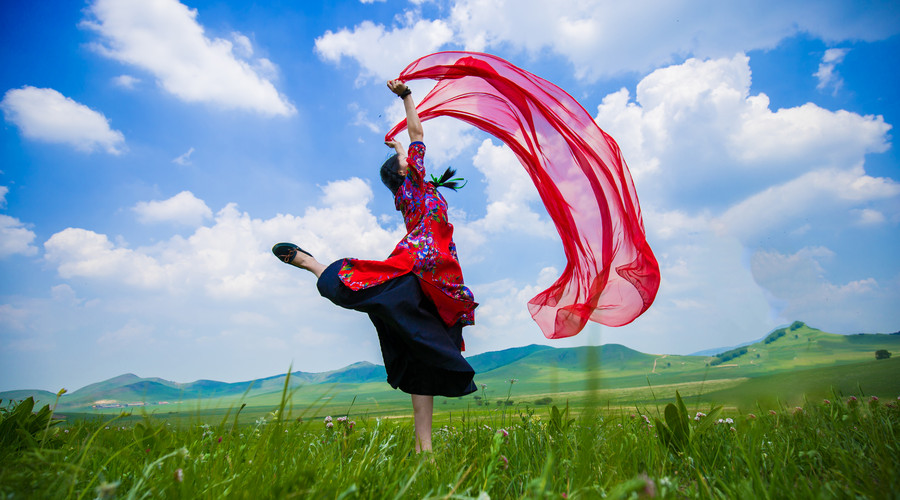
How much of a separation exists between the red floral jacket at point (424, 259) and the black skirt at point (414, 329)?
5 cm

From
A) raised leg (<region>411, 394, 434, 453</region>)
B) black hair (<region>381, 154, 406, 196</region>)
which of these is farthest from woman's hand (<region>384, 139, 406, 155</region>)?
raised leg (<region>411, 394, 434, 453</region>)

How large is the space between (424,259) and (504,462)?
1.36m

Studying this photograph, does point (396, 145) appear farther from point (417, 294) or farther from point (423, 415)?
point (423, 415)

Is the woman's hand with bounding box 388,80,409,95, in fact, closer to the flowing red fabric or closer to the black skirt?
the flowing red fabric

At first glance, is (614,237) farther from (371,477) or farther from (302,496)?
(302,496)

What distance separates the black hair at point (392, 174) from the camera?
11.0 feet

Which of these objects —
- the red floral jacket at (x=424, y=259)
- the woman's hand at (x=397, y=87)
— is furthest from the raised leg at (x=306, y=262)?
the woman's hand at (x=397, y=87)

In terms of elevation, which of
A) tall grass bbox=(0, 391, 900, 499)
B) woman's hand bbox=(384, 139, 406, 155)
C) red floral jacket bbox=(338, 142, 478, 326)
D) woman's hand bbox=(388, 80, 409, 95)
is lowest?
tall grass bbox=(0, 391, 900, 499)

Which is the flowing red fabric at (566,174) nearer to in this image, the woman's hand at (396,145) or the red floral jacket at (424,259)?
the woman's hand at (396,145)

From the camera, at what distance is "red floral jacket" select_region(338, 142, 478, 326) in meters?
2.85

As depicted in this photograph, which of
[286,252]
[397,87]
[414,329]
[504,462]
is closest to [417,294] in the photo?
[414,329]

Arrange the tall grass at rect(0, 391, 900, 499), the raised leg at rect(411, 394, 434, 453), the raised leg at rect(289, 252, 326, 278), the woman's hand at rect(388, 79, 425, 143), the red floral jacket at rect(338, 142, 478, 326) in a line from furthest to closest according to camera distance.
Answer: the woman's hand at rect(388, 79, 425, 143)
the raised leg at rect(289, 252, 326, 278)
the red floral jacket at rect(338, 142, 478, 326)
the raised leg at rect(411, 394, 434, 453)
the tall grass at rect(0, 391, 900, 499)

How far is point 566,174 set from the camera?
3.53 metres

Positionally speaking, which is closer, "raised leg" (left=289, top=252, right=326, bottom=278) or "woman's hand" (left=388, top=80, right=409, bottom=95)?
"raised leg" (left=289, top=252, right=326, bottom=278)
